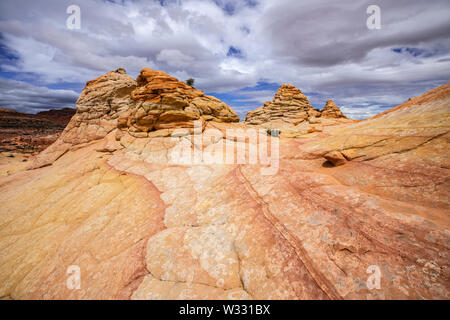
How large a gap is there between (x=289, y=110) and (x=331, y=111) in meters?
14.9

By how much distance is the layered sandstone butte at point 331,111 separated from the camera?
51062mm

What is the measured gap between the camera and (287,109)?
157ft

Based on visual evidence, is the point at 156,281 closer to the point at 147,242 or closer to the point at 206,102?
the point at 147,242

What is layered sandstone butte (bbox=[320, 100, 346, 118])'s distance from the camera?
51.1 meters

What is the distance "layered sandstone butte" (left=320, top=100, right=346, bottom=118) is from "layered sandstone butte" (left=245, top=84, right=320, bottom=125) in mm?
2612

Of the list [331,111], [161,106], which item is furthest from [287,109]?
[161,106]

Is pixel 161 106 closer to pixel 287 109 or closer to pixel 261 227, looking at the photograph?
pixel 261 227

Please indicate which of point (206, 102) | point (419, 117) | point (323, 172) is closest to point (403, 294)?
point (323, 172)

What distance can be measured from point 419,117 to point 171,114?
41.2ft

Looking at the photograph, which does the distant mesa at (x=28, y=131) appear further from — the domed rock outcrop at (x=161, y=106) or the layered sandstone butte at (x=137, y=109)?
the domed rock outcrop at (x=161, y=106)

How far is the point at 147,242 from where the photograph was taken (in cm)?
507

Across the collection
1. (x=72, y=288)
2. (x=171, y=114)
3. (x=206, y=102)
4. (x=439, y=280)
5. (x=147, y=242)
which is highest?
(x=206, y=102)

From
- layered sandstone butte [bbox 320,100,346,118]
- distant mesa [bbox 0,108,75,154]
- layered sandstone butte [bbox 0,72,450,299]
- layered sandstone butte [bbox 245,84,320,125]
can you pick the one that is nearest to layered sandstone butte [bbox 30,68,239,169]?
layered sandstone butte [bbox 0,72,450,299]

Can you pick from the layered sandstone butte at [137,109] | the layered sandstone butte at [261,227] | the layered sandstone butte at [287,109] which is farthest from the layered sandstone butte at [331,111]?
the layered sandstone butte at [261,227]
